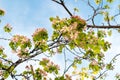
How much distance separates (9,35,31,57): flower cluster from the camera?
10859 mm

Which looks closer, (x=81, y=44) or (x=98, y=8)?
(x=81, y=44)

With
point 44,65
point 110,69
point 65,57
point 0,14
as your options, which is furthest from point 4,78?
point 110,69

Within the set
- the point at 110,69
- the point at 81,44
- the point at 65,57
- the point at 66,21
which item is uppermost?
the point at 66,21

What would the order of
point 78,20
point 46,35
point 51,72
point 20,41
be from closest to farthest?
point 78,20
point 46,35
point 20,41
point 51,72

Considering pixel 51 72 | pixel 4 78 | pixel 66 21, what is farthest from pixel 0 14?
pixel 66 21

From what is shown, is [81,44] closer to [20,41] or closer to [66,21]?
[66,21]

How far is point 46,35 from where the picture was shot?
34.5ft

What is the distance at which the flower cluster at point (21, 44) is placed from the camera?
10859 mm

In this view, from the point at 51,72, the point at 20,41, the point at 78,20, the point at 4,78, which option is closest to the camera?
the point at 78,20

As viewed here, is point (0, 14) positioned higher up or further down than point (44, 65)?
higher up

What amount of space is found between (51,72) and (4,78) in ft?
7.09

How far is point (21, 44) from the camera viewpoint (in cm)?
1091

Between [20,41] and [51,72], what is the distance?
1.81m

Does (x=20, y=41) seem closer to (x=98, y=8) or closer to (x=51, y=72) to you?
(x=51, y=72)
